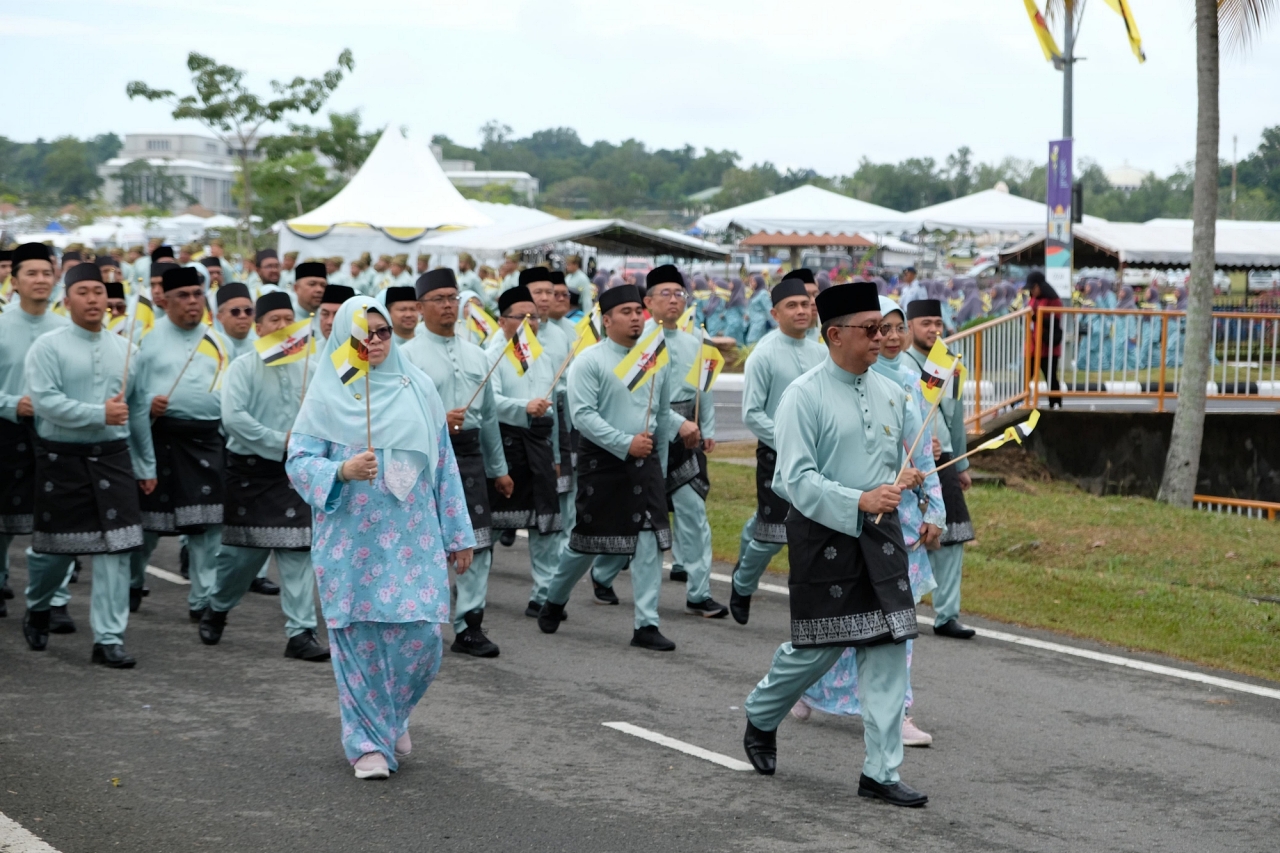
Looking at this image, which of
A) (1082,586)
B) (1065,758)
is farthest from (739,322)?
(1065,758)

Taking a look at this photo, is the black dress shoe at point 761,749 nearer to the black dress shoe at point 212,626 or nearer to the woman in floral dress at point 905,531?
the woman in floral dress at point 905,531

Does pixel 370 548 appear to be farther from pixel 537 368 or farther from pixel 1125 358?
pixel 1125 358

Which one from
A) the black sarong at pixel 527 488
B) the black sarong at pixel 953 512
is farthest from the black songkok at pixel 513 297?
the black sarong at pixel 953 512

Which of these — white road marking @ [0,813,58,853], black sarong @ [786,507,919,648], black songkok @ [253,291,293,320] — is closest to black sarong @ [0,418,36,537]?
black songkok @ [253,291,293,320]

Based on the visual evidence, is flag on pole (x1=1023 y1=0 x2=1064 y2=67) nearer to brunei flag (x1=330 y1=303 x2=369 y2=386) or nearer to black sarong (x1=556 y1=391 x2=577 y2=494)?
black sarong (x1=556 y1=391 x2=577 y2=494)

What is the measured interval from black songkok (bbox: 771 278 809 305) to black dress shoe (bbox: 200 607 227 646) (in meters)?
3.62

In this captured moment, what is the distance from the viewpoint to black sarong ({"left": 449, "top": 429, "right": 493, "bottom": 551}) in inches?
345

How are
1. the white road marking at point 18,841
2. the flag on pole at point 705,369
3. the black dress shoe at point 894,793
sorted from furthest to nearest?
the flag on pole at point 705,369
the black dress shoe at point 894,793
the white road marking at point 18,841

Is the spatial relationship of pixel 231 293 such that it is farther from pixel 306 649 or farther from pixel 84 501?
pixel 306 649

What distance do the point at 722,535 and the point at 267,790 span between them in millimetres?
6825

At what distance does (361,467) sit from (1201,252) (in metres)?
9.86

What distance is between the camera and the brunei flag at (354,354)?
20.1 feet

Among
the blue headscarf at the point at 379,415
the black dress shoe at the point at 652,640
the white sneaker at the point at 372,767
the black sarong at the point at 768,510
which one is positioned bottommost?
the black dress shoe at the point at 652,640

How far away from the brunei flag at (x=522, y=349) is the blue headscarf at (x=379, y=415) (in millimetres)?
3296
